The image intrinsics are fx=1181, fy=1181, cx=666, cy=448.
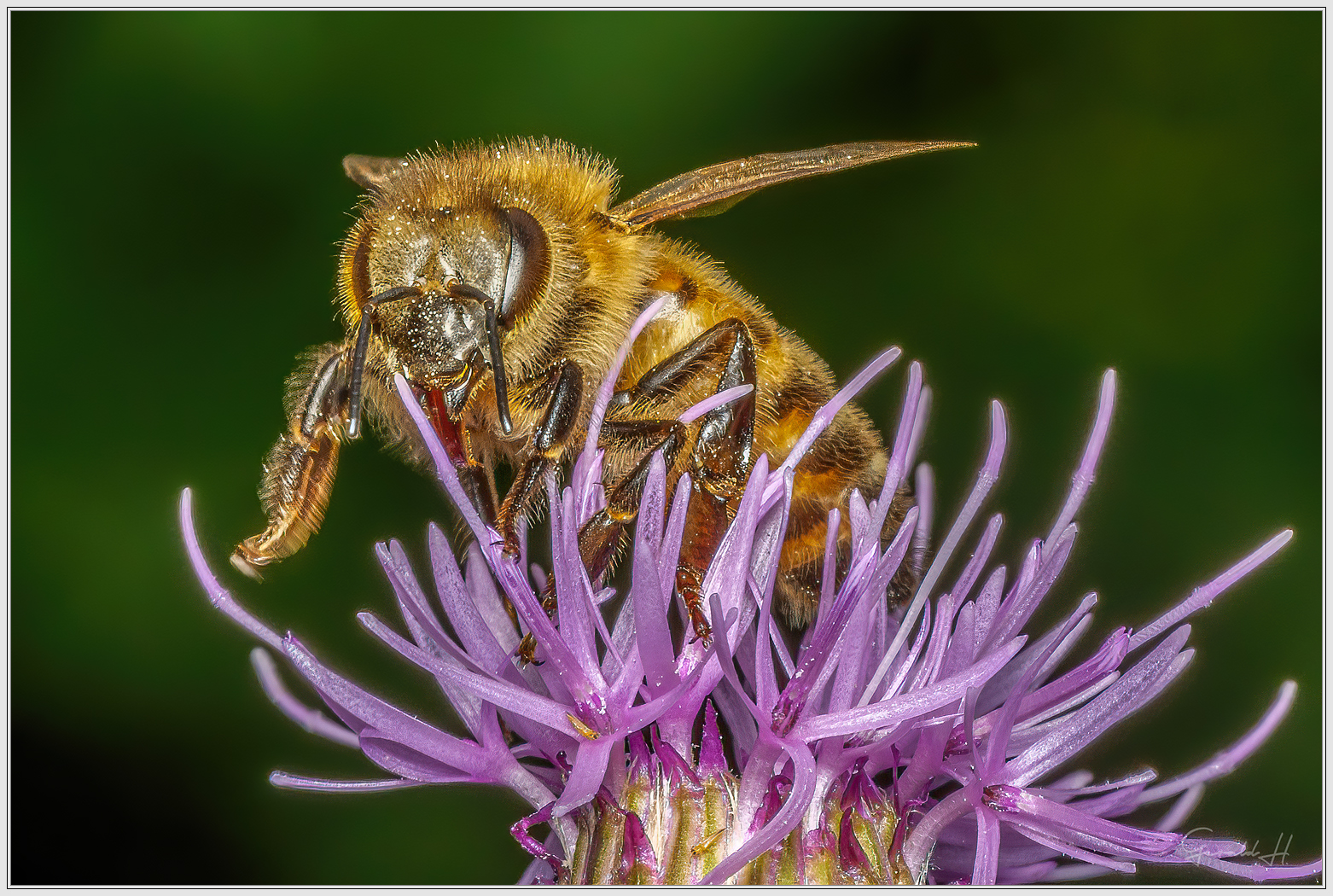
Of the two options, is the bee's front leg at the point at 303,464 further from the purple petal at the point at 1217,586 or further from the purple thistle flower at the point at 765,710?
the purple petal at the point at 1217,586

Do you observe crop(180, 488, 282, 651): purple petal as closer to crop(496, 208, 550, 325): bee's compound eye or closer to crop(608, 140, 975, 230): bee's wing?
crop(496, 208, 550, 325): bee's compound eye

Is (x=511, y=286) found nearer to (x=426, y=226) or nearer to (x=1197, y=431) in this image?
(x=426, y=226)

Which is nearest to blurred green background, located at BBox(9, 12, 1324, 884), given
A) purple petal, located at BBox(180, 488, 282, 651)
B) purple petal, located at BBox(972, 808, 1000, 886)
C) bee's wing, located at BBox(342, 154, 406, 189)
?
bee's wing, located at BBox(342, 154, 406, 189)

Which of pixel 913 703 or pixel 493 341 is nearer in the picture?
pixel 913 703

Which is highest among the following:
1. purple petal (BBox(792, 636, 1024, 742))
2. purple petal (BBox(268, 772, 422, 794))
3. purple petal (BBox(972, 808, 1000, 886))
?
purple petal (BBox(792, 636, 1024, 742))

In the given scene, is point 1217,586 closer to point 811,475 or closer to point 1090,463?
point 1090,463

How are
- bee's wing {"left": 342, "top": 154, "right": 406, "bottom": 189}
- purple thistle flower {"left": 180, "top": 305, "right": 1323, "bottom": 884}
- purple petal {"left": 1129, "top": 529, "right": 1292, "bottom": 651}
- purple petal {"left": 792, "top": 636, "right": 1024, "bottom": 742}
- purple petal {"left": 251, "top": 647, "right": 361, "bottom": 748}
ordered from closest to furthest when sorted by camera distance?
purple petal {"left": 792, "top": 636, "right": 1024, "bottom": 742} < purple thistle flower {"left": 180, "top": 305, "right": 1323, "bottom": 884} < purple petal {"left": 1129, "top": 529, "right": 1292, "bottom": 651} < purple petal {"left": 251, "top": 647, "right": 361, "bottom": 748} < bee's wing {"left": 342, "top": 154, "right": 406, "bottom": 189}

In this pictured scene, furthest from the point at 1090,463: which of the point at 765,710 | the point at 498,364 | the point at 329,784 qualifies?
the point at 329,784

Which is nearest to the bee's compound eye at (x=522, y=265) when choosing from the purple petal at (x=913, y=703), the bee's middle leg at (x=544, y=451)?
the bee's middle leg at (x=544, y=451)
